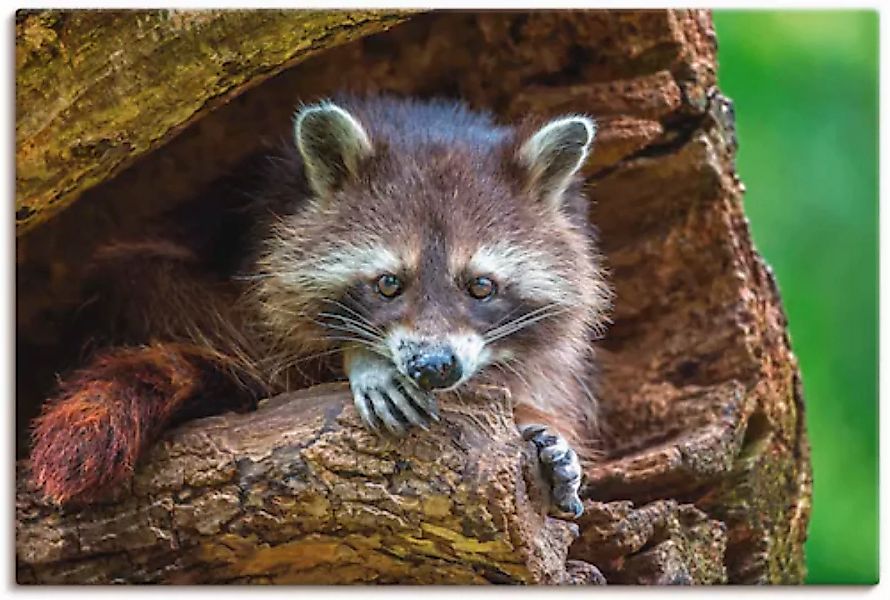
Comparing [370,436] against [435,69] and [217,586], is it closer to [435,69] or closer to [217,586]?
[217,586]

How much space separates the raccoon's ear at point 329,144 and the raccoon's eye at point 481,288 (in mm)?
435

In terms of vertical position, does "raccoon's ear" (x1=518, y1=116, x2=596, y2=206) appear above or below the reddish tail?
above

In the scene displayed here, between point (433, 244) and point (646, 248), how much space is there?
0.95m

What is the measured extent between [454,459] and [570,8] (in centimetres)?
128

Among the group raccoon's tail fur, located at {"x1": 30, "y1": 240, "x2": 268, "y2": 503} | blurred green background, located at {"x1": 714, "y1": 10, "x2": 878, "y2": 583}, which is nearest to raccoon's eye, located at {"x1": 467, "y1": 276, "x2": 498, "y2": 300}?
raccoon's tail fur, located at {"x1": 30, "y1": 240, "x2": 268, "y2": 503}

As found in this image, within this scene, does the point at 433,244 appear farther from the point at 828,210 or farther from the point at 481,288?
the point at 828,210

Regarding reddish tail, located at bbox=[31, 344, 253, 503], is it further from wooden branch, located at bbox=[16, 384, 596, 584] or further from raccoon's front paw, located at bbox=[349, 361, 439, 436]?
raccoon's front paw, located at bbox=[349, 361, 439, 436]

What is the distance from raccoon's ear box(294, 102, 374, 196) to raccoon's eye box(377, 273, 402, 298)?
34cm

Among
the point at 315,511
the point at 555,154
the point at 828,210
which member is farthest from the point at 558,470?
the point at 828,210

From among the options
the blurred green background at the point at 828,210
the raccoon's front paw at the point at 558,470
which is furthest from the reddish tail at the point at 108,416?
the blurred green background at the point at 828,210

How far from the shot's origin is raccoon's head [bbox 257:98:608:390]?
2924 millimetres

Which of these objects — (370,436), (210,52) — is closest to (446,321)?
(370,436)

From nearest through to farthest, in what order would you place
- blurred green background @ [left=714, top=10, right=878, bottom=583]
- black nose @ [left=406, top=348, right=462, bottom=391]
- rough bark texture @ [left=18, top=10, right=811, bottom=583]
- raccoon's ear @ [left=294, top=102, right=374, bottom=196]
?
1. black nose @ [left=406, top=348, right=462, bottom=391]
2. raccoon's ear @ [left=294, top=102, right=374, bottom=196]
3. blurred green background @ [left=714, top=10, right=878, bottom=583]
4. rough bark texture @ [left=18, top=10, right=811, bottom=583]

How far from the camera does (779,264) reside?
3637mm
